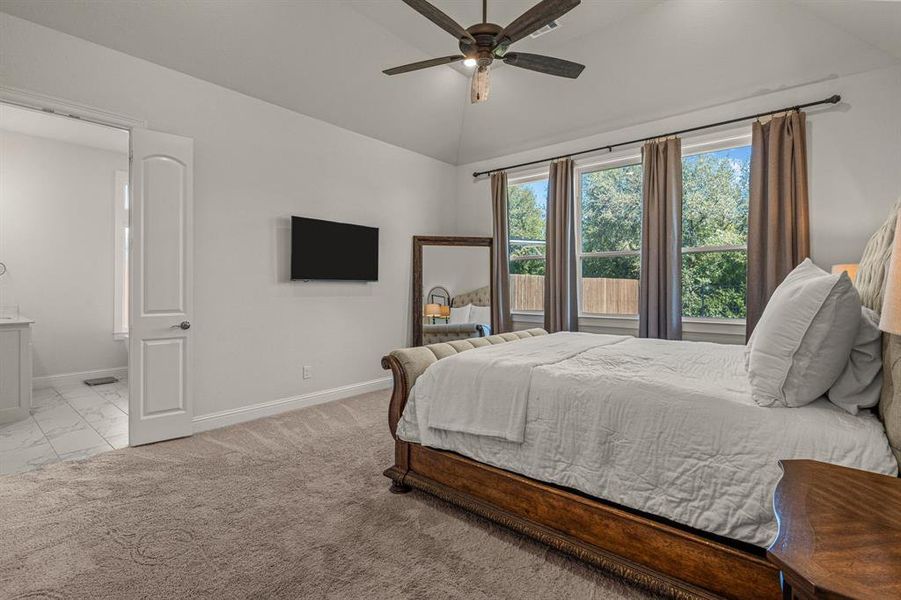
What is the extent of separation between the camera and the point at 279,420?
375 centimetres

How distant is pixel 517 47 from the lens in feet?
13.0

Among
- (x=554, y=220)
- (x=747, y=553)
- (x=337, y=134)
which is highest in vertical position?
(x=337, y=134)

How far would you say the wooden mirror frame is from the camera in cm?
518

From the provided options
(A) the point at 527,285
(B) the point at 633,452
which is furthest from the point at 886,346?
(A) the point at 527,285

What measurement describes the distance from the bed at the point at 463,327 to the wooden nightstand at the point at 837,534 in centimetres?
427

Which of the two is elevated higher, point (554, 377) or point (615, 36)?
point (615, 36)

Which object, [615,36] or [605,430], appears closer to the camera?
[605,430]

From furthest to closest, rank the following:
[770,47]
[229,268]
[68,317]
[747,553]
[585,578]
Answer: [68,317] → [229,268] → [770,47] → [585,578] → [747,553]

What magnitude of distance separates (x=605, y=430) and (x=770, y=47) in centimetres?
354

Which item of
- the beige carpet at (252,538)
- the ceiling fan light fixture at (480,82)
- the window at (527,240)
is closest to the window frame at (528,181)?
the window at (527,240)

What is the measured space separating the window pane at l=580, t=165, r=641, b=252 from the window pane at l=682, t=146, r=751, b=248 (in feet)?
1.50

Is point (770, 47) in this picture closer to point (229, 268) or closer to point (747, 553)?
point (747, 553)

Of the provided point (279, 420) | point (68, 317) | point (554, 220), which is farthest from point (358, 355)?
point (68, 317)

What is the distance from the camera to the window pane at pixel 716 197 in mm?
3859
